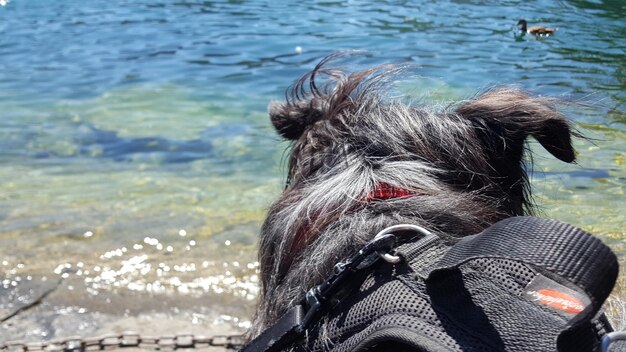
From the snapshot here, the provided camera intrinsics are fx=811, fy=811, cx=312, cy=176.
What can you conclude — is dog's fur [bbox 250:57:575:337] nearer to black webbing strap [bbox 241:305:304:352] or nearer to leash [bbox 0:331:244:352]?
black webbing strap [bbox 241:305:304:352]

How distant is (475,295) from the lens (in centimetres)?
127

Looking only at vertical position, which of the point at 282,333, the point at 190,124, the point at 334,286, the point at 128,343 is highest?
the point at 334,286

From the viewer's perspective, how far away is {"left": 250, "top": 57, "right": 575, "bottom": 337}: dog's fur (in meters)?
1.67

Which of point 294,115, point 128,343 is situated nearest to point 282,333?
point 294,115

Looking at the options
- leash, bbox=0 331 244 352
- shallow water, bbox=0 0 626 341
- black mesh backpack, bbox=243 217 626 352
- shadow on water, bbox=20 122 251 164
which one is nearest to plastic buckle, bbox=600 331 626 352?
black mesh backpack, bbox=243 217 626 352

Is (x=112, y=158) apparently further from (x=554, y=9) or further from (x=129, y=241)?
(x=554, y=9)

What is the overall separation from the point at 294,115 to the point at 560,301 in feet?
4.04

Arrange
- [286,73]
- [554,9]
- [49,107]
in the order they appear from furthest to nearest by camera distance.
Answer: [554,9], [286,73], [49,107]

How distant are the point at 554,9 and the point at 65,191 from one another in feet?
37.7

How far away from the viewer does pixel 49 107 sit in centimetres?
→ 870

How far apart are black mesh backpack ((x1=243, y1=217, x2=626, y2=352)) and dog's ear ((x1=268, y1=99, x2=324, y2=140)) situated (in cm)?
82

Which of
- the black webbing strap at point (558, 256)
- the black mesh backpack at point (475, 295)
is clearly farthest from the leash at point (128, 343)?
the black webbing strap at point (558, 256)

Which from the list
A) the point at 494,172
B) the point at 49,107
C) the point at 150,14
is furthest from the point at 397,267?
the point at 150,14

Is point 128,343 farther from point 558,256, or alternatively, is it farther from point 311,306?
point 558,256
